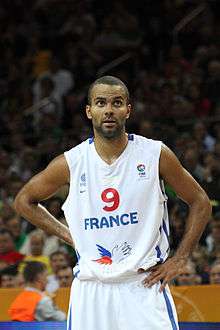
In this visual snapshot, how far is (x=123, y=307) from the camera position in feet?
19.7

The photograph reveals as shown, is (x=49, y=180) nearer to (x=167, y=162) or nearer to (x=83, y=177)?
(x=83, y=177)

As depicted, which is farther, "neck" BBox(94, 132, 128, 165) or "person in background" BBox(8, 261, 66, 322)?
"person in background" BBox(8, 261, 66, 322)

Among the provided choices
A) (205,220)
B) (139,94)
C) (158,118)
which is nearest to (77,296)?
(205,220)

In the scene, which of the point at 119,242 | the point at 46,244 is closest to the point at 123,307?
the point at 119,242

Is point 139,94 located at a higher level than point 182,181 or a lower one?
higher

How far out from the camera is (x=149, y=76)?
1515cm

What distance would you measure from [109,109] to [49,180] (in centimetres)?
60

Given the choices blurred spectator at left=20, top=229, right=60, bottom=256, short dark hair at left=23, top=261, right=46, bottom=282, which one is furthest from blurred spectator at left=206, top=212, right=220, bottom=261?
short dark hair at left=23, top=261, right=46, bottom=282

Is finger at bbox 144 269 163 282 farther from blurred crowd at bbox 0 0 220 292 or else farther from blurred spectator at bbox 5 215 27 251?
blurred spectator at bbox 5 215 27 251

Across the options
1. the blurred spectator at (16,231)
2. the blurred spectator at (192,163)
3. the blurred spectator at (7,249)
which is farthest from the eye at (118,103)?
the blurred spectator at (192,163)

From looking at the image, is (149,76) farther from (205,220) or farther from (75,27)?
(205,220)

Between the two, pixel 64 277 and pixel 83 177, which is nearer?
pixel 83 177

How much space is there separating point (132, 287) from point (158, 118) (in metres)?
7.96

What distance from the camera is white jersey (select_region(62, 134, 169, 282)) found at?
606 cm
